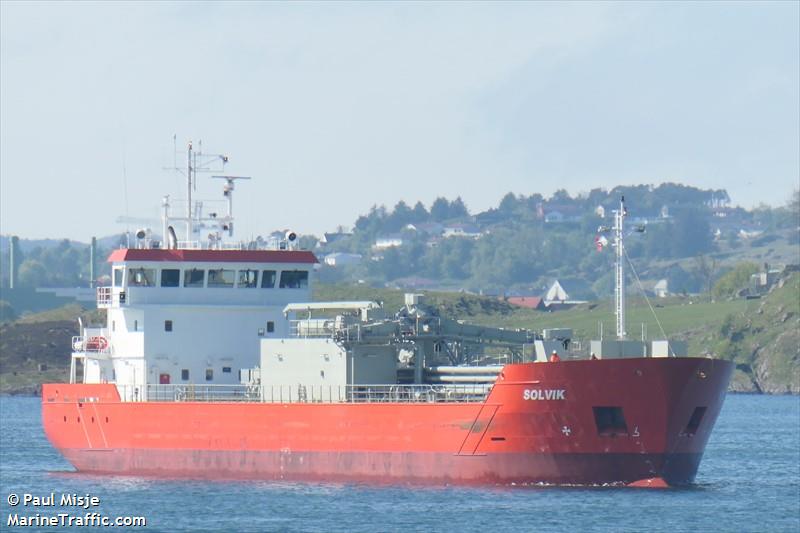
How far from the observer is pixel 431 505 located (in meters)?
42.6

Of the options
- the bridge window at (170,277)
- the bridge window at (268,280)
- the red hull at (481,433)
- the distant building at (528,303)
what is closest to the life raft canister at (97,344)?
the bridge window at (170,277)

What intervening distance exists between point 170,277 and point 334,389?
7291mm

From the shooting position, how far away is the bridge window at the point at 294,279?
53.9 m

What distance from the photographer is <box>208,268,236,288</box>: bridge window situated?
5341 cm

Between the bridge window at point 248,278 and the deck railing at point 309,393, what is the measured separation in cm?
303

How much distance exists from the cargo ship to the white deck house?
42 mm

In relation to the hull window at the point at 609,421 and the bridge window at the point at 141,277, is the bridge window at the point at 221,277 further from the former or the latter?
the hull window at the point at 609,421

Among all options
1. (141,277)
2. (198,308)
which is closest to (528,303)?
(141,277)

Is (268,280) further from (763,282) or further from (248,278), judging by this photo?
(763,282)

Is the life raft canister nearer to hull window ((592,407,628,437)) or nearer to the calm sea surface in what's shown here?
the calm sea surface

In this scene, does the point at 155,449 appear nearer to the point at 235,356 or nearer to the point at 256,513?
the point at 235,356

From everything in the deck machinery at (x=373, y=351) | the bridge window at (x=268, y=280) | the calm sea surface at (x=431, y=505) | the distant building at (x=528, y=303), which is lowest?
the calm sea surface at (x=431, y=505)

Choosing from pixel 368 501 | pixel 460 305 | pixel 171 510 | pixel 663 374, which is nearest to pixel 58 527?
pixel 171 510

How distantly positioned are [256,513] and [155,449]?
9.96 meters
